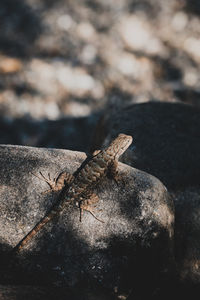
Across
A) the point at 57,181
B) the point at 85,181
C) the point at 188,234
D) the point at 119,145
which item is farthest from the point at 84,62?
the point at 188,234

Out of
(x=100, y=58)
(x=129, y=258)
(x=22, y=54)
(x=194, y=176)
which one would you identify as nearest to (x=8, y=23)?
(x=22, y=54)

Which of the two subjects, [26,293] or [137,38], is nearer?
[26,293]

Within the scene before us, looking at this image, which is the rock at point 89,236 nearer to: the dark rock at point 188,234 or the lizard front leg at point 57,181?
the lizard front leg at point 57,181

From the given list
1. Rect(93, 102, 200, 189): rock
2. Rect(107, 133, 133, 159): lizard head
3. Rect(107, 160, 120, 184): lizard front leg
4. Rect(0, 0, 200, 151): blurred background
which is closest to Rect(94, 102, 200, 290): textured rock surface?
Result: Rect(93, 102, 200, 189): rock

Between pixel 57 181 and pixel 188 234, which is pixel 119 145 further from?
pixel 188 234

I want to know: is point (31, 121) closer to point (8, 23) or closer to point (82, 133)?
point (82, 133)

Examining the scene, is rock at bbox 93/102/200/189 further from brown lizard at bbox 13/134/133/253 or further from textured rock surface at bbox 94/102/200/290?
brown lizard at bbox 13/134/133/253
